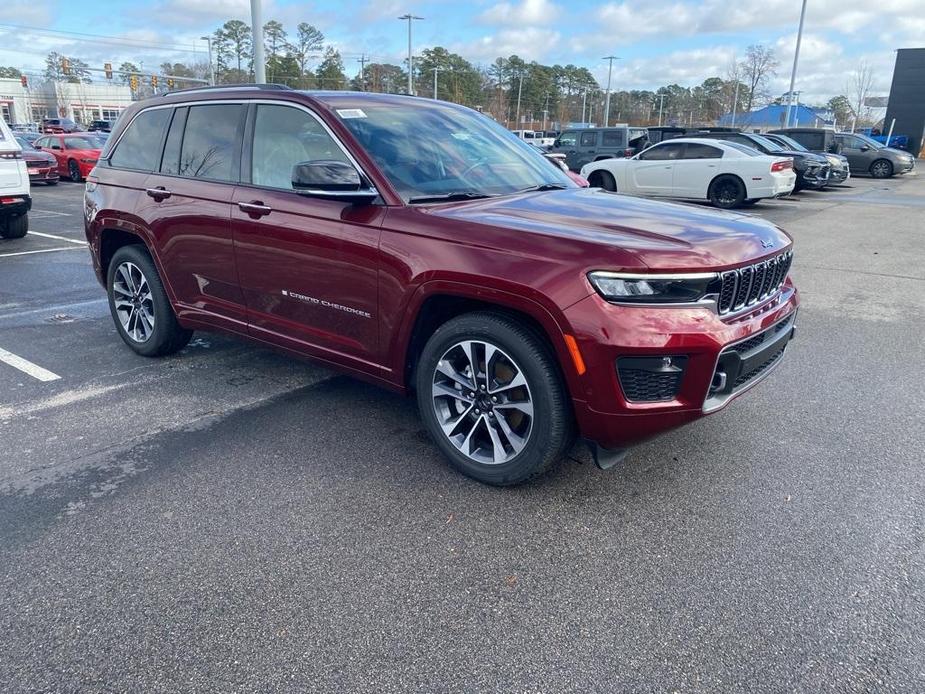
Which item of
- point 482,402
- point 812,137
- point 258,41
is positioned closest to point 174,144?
point 482,402

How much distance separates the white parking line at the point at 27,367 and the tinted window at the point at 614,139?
20.4 m

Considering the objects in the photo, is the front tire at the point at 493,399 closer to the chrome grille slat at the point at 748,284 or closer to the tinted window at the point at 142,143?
the chrome grille slat at the point at 748,284

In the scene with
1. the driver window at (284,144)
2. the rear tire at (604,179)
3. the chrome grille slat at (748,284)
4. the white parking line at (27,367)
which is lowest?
the white parking line at (27,367)

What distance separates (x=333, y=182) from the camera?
3486 mm

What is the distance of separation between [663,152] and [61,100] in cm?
10318

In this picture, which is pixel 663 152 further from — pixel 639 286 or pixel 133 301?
pixel 639 286

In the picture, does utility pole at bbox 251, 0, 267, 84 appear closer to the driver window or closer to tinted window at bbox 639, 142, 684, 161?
tinted window at bbox 639, 142, 684, 161

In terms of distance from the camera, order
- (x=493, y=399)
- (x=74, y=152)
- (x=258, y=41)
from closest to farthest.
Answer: (x=493, y=399) < (x=258, y=41) < (x=74, y=152)

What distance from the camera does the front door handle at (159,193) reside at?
4699 mm

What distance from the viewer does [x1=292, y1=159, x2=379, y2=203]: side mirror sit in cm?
348

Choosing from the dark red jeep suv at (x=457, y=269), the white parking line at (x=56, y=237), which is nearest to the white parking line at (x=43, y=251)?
the white parking line at (x=56, y=237)

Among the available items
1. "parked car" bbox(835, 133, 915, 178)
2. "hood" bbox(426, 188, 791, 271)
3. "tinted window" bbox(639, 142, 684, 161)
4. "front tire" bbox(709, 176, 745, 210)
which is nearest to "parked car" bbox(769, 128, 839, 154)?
"parked car" bbox(835, 133, 915, 178)

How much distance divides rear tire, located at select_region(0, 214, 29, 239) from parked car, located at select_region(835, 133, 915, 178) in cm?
2818

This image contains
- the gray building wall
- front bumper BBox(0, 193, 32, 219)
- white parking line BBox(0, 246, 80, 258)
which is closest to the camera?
white parking line BBox(0, 246, 80, 258)
